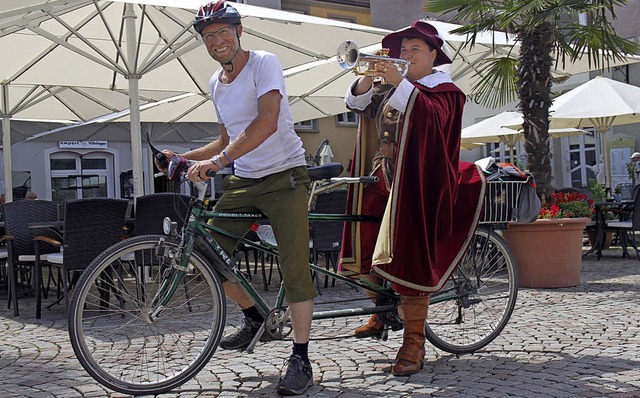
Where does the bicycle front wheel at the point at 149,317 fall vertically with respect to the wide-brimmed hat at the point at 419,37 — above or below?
below

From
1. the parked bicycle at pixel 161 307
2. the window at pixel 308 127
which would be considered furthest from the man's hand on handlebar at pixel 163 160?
the window at pixel 308 127

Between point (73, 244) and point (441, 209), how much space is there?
11.0 feet

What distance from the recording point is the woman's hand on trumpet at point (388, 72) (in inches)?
162

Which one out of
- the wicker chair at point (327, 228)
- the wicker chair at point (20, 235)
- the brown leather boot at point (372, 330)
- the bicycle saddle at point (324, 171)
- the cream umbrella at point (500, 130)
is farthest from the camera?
the cream umbrella at point (500, 130)

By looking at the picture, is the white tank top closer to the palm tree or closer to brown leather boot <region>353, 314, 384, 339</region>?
brown leather boot <region>353, 314, 384, 339</region>

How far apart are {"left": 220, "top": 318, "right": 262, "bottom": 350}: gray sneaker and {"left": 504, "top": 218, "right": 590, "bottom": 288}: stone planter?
14.0 feet

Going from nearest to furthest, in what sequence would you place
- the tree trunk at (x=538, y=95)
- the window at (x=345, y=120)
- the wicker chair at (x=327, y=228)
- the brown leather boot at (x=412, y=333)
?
1. the brown leather boot at (x=412, y=333)
2. the wicker chair at (x=327, y=228)
3. the tree trunk at (x=538, y=95)
4. the window at (x=345, y=120)

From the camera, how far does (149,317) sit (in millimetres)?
3967

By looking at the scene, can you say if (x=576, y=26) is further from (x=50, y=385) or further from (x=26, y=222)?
(x=50, y=385)

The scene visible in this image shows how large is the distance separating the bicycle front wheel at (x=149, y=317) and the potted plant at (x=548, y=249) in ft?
15.1

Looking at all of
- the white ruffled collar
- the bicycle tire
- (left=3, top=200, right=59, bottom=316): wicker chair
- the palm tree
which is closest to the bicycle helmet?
the white ruffled collar

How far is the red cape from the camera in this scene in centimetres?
426

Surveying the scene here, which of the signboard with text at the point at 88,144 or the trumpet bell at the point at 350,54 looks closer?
the trumpet bell at the point at 350,54

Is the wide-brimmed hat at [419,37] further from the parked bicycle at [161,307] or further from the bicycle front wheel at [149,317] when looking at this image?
the bicycle front wheel at [149,317]
